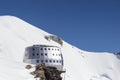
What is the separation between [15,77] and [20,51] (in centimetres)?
10155

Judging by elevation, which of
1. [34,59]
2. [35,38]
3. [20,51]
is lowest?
[34,59]

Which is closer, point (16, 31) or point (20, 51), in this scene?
point (20, 51)

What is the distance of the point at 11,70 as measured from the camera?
6706 centimetres

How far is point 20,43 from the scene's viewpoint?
571 ft

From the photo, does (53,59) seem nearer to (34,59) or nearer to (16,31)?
(34,59)

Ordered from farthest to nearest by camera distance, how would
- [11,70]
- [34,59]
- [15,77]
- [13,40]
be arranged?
[13,40] → [34,59] → [11,70] → [15,77]

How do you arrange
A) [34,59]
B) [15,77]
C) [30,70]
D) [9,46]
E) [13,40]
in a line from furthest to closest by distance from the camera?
[13,40]
[9,46]
[34,59]
[30,70]
[15,77]

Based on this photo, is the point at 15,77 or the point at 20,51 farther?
the point at 20,51

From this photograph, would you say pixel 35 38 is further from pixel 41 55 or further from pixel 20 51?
pixel 41 55

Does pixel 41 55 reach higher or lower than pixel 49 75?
higher

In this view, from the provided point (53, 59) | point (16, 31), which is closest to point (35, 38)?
point (16, 31)

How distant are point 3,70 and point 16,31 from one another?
12647 cm

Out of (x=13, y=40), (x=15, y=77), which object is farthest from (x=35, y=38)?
(x=15, y=77)

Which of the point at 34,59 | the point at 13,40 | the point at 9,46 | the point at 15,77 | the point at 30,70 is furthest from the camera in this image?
the point at 13,40
